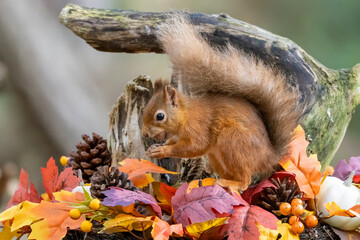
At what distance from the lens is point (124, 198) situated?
635mm

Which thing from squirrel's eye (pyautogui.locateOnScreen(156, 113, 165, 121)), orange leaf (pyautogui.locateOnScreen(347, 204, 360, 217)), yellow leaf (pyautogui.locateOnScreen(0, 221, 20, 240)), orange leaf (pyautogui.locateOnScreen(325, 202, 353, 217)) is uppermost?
squirrel's eye (pyautogui.locateOnScreen(156, 113, 165, 121))

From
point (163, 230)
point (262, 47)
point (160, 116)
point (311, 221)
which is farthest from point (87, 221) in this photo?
point (262, 47)

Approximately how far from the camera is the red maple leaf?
794 mm

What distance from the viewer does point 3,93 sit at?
1.99 metres

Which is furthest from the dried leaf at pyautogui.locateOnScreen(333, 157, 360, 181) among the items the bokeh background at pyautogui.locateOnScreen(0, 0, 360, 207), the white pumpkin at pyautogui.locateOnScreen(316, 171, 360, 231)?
the bokeh background at pyautogui.locateOnScreen(0, 0, 360, 207)

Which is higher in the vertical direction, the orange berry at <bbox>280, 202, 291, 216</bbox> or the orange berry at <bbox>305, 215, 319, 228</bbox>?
the orange berry at <bbox>280, 202, 291, 216</bbox>

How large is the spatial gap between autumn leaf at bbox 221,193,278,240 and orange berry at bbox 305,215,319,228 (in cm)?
6

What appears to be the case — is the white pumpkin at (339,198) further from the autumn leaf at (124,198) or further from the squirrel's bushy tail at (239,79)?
the autumn leaf at (124,198)

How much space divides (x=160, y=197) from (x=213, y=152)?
0.12 meters

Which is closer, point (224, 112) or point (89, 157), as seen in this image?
point (224, 112)

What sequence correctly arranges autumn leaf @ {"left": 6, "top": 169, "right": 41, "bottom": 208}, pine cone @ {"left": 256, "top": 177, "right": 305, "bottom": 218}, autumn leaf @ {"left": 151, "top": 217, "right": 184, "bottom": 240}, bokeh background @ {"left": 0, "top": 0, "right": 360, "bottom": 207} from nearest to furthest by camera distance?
autumn leaf @ {"left": 151, "top": 217, "right": 184, "bottom": 240}, pine cone @ {"left": 256, "top": 177, "right": 305, "bottom": 218}, autumn leaf @ {"left": 6, "top": 169, "right": 41, "bottom": 208}, bokeh background @ {"left": 0, "top": 0, "right": 360, "bottom": 207}

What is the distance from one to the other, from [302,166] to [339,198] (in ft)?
0.26

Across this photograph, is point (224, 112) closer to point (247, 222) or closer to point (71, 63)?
point (247, 222)

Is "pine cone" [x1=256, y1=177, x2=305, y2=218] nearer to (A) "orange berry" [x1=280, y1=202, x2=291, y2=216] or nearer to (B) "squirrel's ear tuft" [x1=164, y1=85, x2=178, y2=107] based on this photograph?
(A) "orange berry" [x1=280, y1=202, x2=291, y2=216]
